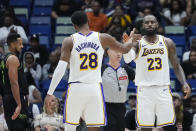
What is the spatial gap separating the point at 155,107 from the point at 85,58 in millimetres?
1663

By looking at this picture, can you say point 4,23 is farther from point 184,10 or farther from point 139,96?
point 139,96

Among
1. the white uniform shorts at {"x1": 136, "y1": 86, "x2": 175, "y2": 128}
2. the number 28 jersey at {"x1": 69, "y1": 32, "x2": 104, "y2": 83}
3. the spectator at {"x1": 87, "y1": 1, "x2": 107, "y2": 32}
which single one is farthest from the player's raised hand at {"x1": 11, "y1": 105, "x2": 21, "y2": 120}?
the spectator at {"x1": 87, "y1": 1, "x2": 107, "y2": 32}

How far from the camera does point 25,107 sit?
7504 mm

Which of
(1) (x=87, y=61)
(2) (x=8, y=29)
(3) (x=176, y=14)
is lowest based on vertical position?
(1) (x=87, y=61)

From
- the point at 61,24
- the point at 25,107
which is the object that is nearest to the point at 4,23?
the point at 61,24

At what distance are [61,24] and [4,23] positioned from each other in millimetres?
1597

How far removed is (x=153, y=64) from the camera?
7590 mm

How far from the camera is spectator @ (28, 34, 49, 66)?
12484 mm

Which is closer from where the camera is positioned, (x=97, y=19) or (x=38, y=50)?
(x=38, y=50)

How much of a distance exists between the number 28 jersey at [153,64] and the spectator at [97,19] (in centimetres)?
570

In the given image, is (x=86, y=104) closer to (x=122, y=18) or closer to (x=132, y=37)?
(x=132, y=37)

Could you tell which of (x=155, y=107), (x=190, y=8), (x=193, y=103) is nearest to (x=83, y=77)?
(x=155, y=107)

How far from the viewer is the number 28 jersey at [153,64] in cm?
756

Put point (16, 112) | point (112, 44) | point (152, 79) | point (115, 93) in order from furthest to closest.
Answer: point (115, 93) → point (152, 79) → point (16, 112) → point (112, 44)
